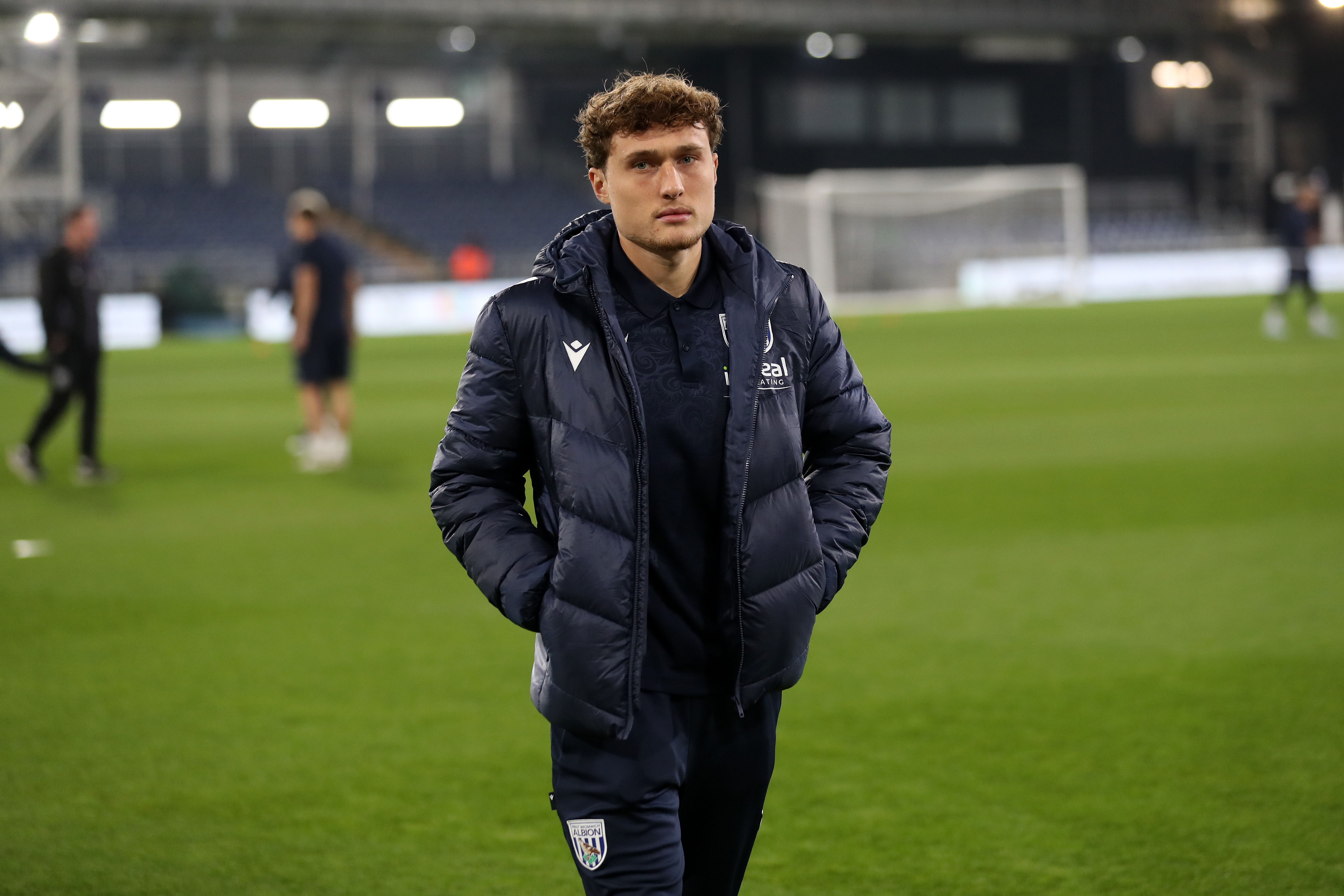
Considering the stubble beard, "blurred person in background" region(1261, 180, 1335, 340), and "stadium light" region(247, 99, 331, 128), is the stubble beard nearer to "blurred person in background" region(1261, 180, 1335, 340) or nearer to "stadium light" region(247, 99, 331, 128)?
"blurred person in background" region(1261, 180, 1335, 340)

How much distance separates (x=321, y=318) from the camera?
13062 mm

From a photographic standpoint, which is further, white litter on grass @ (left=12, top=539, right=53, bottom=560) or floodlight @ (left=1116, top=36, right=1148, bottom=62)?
floodlight @ (left=1116, top=36, right=1148, bottom=62)

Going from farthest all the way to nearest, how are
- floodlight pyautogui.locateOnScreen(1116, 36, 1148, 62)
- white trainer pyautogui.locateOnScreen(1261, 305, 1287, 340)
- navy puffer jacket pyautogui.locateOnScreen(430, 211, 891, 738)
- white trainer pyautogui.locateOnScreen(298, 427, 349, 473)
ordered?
floodlight pyautogui.locateOnScreen(1116, 36, 1148, 62) → white trainer pyautogui.locateOnScreen(1261, 305, 1287, 340) → white trainer pyautogui.locateOnScreen(298, 427, 349, 473) → navy puffer jacket pyautogui.locateOnScreen(430, 211, 891, 738)

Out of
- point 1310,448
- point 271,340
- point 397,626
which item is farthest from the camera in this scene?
point 271,340

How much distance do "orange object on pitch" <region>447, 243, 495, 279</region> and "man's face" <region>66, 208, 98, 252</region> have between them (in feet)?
81.9

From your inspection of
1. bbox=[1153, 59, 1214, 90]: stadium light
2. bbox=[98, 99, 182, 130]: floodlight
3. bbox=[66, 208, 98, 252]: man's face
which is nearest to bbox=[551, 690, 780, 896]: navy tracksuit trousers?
bbox=[66, 208, 98, 252]: man's face

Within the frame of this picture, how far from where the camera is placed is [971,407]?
1678cm

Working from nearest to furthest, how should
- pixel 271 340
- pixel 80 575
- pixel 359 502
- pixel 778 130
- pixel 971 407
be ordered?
pixel 80 575
pixel 359 502
pixel 971 407
pixel 271 340
pixel 778 130

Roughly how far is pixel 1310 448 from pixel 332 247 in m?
8.12

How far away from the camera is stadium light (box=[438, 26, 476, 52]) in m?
43.7

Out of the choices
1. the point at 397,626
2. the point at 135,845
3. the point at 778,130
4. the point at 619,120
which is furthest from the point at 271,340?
the point at 619,120

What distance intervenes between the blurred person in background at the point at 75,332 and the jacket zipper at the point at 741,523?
10.5 metres

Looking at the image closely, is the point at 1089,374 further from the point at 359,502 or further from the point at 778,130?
the point at 778,130

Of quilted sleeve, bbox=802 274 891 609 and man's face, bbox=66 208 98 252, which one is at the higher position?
man's face, bbox=66 208 98 252
